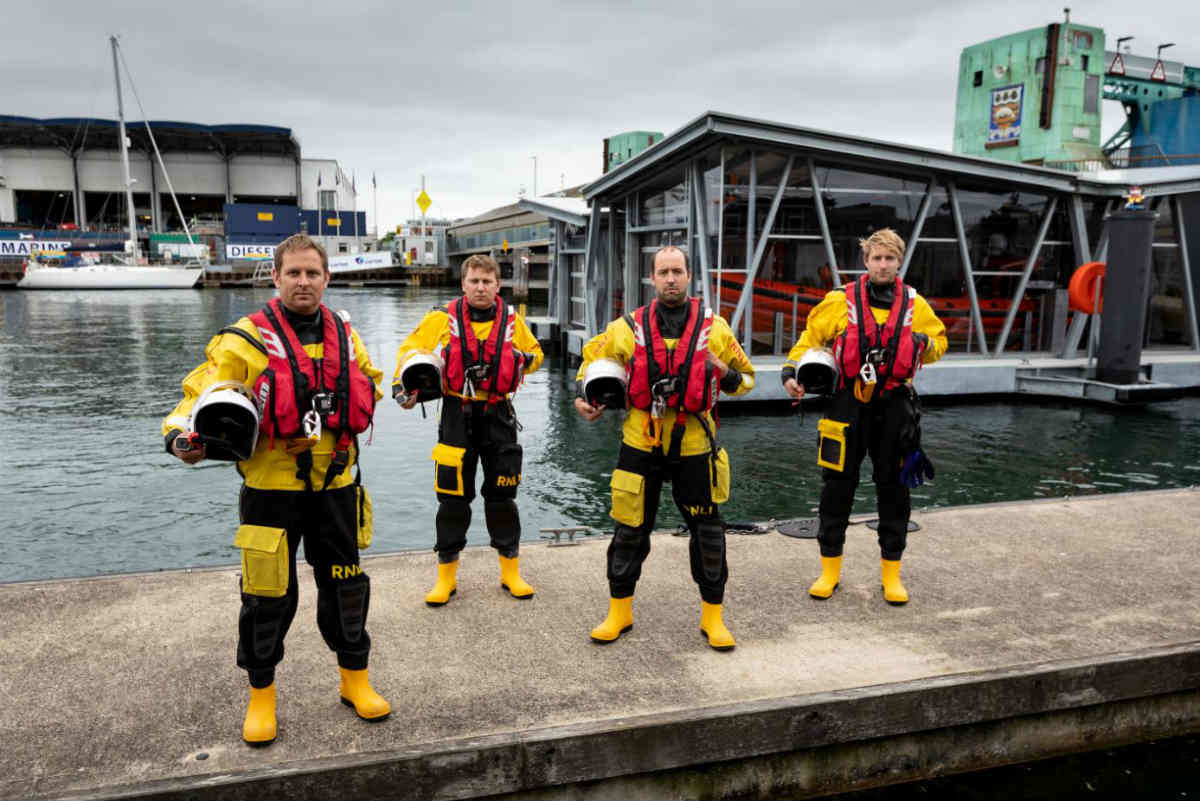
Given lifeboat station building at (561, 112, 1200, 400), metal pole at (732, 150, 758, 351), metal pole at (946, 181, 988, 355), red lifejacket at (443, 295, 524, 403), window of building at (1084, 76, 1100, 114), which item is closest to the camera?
red lifejacket at (443, 295, 524, 403)

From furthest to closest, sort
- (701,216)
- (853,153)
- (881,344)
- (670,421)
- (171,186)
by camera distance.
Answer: (171,186) < (701,216) < (853,153) < (881,344) < (670,421)

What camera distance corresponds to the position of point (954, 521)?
6336mm

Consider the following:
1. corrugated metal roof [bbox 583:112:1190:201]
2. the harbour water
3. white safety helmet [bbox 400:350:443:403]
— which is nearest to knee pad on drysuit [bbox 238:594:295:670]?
white safety helmet [bbox 400:350:443:403]

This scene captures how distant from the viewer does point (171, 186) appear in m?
75.8

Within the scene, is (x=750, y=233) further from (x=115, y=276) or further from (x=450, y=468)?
(x=115, y=276)

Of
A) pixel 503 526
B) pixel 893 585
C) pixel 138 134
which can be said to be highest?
pixel 138 134

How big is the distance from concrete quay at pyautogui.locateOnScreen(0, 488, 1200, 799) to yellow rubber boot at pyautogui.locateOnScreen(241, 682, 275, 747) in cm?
5

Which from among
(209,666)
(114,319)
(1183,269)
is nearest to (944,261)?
(1183,269)

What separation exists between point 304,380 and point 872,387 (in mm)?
3122

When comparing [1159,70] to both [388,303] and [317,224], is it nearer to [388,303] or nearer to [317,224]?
[388,303]

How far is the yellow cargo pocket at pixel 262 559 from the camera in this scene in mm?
3275

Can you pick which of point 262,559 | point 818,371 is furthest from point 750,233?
point 262,559

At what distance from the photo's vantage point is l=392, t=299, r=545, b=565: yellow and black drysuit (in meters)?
4.83

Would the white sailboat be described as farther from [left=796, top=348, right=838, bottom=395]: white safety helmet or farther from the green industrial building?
[left=796, top=348, right=838, bottom=395]: white safety helmet
